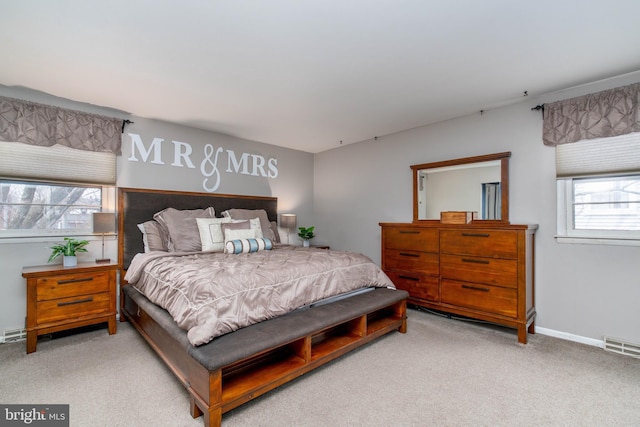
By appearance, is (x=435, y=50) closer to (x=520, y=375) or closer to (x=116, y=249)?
(x=520, y=375)

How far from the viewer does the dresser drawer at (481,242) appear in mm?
2754

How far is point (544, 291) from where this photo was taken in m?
2.94

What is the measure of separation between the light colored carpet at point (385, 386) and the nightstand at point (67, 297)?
203 mm

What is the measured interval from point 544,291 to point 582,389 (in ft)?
3.82

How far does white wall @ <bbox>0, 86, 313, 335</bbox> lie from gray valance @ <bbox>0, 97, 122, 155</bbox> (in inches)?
3.8

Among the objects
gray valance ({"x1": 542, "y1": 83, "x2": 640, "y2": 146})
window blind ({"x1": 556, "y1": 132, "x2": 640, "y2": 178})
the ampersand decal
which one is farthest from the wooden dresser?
the ampersand decal

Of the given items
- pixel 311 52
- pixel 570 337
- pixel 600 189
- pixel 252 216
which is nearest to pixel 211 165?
pixel 252 216

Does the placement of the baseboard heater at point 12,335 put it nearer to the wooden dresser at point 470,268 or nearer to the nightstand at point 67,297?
the nightstand at point 67,297

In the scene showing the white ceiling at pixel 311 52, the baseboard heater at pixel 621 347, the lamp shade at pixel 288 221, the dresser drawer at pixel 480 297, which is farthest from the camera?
the lamp shade at pixel 288 221

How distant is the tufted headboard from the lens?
3303 millimetres

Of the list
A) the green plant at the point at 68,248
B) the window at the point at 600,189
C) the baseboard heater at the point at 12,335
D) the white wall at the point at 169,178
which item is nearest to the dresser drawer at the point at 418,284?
the window at the point at 600,189

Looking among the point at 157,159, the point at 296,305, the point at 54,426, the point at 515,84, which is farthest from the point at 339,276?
the point at 157,159

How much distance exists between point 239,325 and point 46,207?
262 centimetres

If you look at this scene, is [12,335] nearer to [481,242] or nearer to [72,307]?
[72,307]
